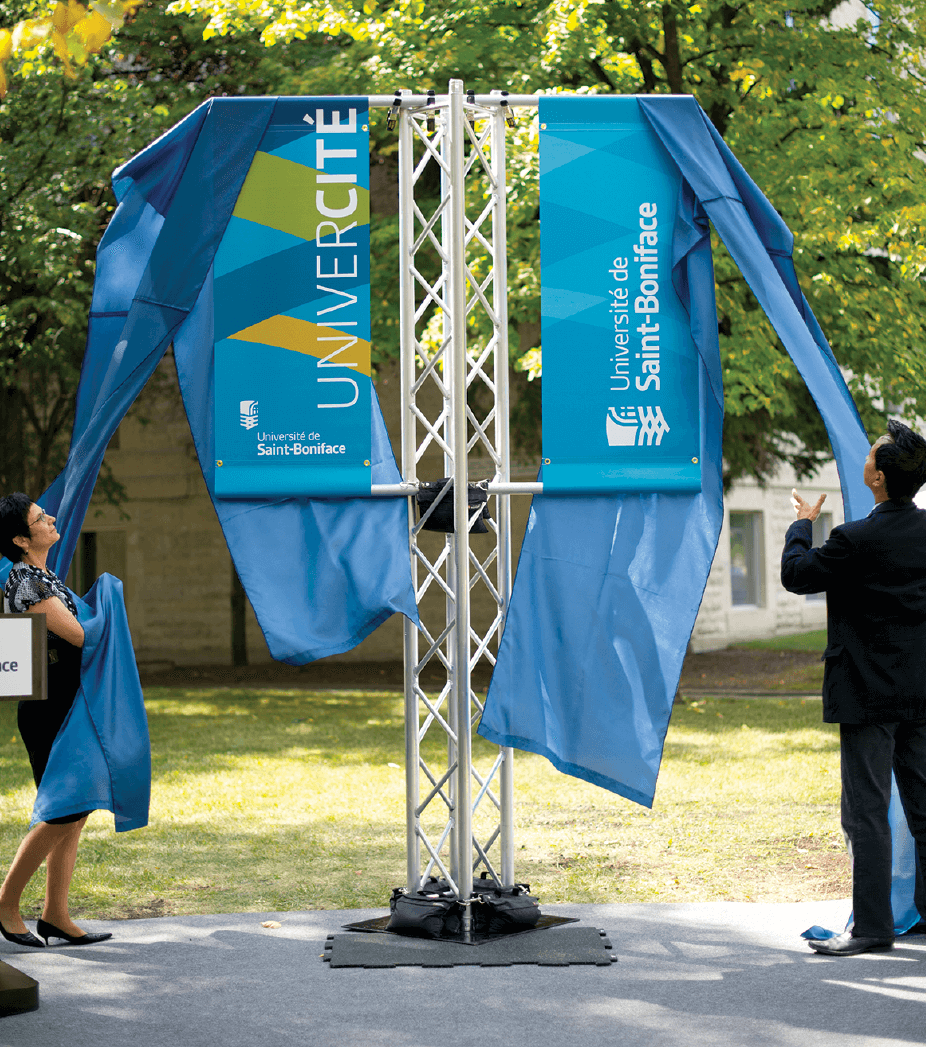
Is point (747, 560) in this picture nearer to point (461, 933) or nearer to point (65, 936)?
point (461, 933)

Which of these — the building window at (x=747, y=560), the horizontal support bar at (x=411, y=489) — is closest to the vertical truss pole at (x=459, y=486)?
the horizontal support bar at (x=411, y=489)

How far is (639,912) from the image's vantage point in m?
6.06

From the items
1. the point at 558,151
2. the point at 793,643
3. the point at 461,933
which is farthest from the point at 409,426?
the point at 793,643

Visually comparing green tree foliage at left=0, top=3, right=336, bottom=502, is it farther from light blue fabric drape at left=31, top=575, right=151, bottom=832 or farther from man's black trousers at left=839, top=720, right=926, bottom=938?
man's black trousers at left=839, top=720, right=926, bottom=938

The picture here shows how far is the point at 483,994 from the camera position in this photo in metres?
4.86

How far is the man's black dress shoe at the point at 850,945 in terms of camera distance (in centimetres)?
528

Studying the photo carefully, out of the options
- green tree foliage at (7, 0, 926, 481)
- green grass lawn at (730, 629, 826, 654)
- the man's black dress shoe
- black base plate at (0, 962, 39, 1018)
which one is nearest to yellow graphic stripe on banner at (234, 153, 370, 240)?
black base plate at (0, 962, 39, 1018)

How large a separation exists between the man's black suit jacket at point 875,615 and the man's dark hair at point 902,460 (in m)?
0.17

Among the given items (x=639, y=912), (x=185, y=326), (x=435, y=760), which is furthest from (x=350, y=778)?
(x=185, y=326)

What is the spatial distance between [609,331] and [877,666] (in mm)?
1837

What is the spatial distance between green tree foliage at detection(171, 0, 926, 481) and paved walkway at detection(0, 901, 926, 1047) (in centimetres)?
819

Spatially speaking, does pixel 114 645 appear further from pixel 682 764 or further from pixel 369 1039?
pixel 682 764

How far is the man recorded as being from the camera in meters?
5.30

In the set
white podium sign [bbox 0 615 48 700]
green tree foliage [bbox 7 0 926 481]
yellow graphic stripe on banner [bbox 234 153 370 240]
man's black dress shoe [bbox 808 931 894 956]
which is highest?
green tree foliage [bbox 7 0 926 481]
